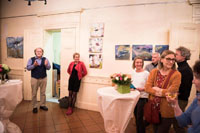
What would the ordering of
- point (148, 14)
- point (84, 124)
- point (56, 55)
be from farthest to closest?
point (56, 55) → point (148, 14) → point (84, 124)

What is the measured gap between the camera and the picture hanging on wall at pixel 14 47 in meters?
4.76

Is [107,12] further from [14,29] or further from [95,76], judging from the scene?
[14,29]

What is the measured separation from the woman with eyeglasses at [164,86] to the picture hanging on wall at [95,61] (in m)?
2.06

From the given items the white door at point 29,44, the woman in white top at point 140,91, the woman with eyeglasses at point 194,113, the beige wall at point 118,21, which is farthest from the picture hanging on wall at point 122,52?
the white door at point 29,44

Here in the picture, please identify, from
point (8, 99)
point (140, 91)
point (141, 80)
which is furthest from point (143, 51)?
point (8, 99)

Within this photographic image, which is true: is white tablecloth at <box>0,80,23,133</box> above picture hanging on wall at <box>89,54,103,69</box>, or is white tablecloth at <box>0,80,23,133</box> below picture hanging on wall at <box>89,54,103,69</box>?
below

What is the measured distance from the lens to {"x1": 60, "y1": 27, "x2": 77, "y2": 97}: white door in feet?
13.1

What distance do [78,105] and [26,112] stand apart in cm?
140

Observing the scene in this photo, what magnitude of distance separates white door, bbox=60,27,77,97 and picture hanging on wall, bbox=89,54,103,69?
624 millimetres

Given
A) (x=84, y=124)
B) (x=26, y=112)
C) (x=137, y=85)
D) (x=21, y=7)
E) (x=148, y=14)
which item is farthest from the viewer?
(x=21, y=7)

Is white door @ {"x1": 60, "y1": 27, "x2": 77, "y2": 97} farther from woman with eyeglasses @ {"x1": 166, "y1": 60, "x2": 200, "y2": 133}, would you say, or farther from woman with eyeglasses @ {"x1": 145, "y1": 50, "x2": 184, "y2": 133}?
woman with eyeglasses @ {"x1": 166, "y1": 60, "x2": 200, "y2": 133}

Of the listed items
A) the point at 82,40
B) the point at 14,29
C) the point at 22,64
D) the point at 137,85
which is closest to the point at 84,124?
the point at 137,85

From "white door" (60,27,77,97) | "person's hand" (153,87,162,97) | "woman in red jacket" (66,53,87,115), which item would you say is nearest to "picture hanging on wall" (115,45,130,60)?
"woman in red jacket" (66,53,87,115)

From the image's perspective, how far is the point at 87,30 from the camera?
3.85 metres
